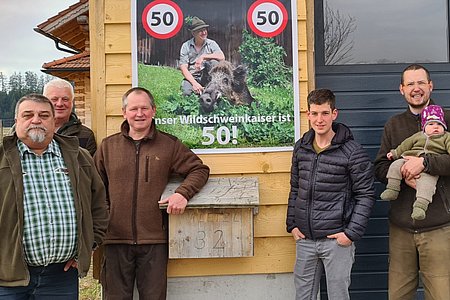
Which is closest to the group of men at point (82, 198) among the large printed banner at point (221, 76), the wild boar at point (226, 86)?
the large printed banner at point (221, 76)

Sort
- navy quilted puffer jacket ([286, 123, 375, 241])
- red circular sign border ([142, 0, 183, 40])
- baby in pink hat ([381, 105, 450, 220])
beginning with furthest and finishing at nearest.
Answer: red circular sign border ([142, 0, 183, 40]), navy quilted puffer jacket ([286, 123, 375, 241]), baby in pink hat ([381, 105, 450, 220])

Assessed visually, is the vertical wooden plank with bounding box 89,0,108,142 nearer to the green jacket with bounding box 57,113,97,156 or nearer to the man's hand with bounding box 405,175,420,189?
the green jacket with bounding box 57,113,97,156

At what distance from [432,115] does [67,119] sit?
2.40m

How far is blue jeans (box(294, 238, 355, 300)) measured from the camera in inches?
135

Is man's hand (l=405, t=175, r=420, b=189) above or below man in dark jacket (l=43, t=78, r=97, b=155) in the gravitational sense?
below

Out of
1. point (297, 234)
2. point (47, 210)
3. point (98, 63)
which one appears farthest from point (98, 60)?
point (297, 234)

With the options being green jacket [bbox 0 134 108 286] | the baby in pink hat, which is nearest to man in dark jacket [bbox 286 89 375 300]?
the baby in pink hat

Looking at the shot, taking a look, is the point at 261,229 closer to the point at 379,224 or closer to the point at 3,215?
the point at 379,224

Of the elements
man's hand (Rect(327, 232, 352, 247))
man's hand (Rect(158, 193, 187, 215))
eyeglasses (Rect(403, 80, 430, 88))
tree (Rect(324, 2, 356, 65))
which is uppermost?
tree (Rect(324, 2, 356, 65))

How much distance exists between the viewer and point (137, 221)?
11.6 ft

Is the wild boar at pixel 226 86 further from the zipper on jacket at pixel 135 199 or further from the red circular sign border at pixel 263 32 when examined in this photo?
the zipper on jacket at pixel 135 199

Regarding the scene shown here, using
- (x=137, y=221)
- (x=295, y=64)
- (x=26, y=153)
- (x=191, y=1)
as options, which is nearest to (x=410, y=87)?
(x=295, y=64)

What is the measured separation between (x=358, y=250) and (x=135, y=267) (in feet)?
5.71

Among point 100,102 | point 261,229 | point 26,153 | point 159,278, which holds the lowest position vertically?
point 159,278
